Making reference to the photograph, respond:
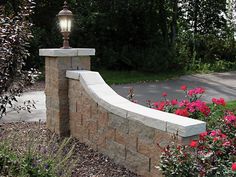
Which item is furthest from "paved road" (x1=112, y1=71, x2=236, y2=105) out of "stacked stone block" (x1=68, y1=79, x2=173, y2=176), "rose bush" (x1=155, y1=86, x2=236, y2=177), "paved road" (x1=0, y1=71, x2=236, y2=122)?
"rose bush" (x1=155, y1=86, x2=236, y2=177)

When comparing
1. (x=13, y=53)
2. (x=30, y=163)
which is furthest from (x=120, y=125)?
(x=13, y=53)

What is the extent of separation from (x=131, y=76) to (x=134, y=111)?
942 centimetres

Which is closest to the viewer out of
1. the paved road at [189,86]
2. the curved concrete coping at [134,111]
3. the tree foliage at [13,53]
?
the curved concrete coping at [134,111]

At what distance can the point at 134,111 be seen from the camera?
11.4 feet

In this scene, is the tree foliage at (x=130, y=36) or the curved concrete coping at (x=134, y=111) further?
the tree foliage at (x=130, y=36)

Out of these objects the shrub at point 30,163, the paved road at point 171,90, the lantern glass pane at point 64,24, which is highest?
the lantern glass pane at point 64,24

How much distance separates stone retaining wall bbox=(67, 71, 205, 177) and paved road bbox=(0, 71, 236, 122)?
6.43 feet

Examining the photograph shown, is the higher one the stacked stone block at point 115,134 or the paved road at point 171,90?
the stacked stone block at point 115,134

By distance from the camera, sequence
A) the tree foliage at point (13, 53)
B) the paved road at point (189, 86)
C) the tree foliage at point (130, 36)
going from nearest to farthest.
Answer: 1. the tree foliage at point (13, 53)
2. the paved road at point (189, 86)
3. the tree foliage at point (130, 36)

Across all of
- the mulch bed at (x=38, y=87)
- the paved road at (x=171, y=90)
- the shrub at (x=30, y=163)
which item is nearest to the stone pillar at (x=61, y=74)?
the shrub at (x=30, y=163)

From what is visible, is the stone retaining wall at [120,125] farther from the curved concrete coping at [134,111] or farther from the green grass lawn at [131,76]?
the green grass lawn at [131,76]

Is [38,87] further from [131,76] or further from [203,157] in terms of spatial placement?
[203,157]

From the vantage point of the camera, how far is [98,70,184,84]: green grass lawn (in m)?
11.8

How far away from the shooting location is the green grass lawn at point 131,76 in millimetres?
11844
